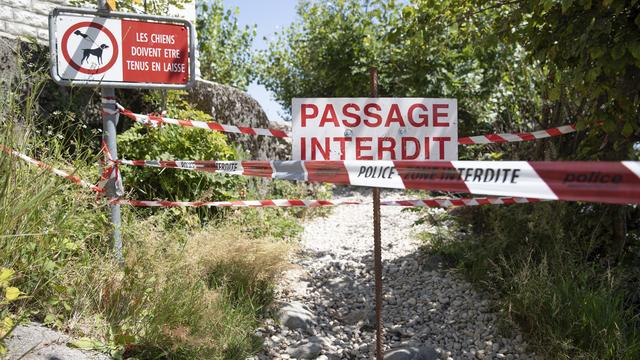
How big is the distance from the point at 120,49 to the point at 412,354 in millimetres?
2950

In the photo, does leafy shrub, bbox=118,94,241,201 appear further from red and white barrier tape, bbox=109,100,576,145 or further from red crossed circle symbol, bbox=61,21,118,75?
red crossed circle symbol, bbox=61,21,118,75

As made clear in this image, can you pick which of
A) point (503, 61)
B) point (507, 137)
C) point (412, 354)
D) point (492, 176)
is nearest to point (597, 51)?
point (507, 137)

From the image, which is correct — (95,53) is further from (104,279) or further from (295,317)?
(295,317)

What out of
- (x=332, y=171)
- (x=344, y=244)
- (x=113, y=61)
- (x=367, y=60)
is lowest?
(x=344, y=244)

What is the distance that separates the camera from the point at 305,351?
3625 millimetres

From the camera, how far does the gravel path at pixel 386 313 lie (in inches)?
147

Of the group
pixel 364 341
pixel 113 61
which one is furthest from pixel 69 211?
pixel 364 341

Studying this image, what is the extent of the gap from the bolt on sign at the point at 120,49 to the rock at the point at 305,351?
6.89 ft

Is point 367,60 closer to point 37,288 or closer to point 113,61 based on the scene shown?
point 113,61

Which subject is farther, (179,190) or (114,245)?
(179,190)

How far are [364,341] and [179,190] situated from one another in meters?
2.53

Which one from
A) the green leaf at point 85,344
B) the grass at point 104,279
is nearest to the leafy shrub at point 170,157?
the grass at point 104,279

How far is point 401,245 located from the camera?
6.02 m

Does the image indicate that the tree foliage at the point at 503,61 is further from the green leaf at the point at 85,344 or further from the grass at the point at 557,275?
the green leaf at the point at 85,344
